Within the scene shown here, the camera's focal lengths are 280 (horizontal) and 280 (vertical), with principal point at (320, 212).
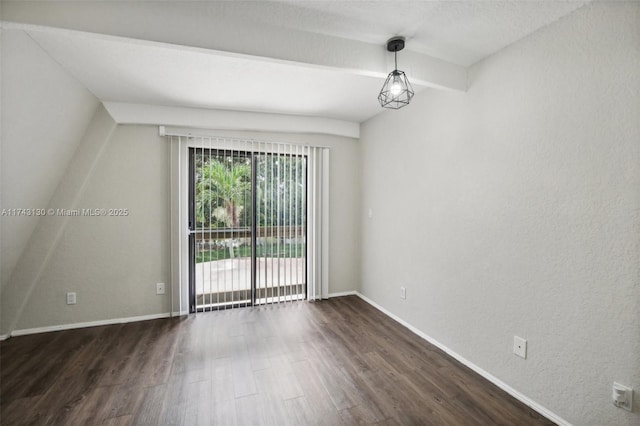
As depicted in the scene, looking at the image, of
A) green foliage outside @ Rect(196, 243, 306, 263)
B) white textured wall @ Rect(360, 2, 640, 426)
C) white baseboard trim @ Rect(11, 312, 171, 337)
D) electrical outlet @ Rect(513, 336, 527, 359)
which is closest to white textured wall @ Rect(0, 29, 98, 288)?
white baseboard trim @ Rect(11, 312, 171, 337)

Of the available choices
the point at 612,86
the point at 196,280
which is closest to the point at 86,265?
the point at 196,280

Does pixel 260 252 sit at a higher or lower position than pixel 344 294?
higher

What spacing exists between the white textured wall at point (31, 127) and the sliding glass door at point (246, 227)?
113 centimetres

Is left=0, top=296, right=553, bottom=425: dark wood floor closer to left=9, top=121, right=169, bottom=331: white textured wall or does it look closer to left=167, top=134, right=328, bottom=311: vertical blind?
left=9, top=121, right=169, bottom=331: white textured wall

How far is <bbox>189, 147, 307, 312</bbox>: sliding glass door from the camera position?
3.41 meters

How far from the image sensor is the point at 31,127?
2.15 meters

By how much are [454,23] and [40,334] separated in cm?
458

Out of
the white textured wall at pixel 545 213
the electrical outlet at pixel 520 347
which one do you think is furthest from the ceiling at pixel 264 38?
the electrical outlet at pixel 520 347

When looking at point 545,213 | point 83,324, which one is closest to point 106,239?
point 83,324

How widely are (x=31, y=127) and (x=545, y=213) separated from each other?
12.2 feet

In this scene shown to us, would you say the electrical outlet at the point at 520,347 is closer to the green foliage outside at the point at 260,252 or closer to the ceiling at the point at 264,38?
the ceiling at the point at 264,38

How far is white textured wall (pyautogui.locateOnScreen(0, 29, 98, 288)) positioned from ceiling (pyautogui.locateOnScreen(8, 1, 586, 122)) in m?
0.13

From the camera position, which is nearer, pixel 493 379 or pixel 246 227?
pixel 493 379

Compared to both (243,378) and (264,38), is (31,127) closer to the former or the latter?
(264,38)
